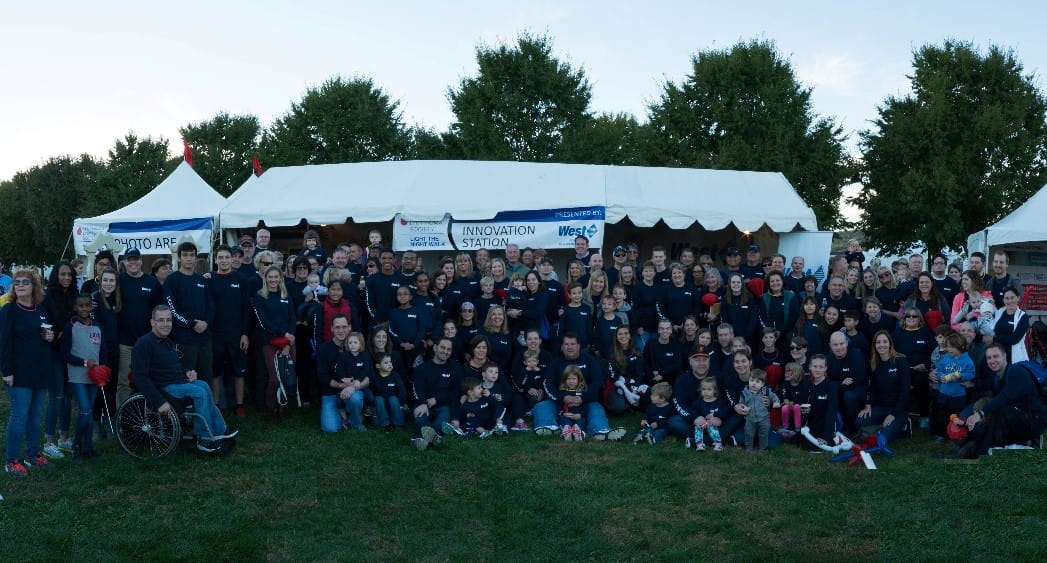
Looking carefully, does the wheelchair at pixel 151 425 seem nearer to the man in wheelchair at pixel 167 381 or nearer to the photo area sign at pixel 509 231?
the man in wheelchair at pixel 167 381

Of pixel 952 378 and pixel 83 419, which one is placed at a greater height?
pixel 952 378

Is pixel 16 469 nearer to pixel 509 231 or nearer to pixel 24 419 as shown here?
pixel 24 419

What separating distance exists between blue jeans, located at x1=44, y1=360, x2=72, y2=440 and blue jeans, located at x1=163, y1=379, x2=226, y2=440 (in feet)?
2.84

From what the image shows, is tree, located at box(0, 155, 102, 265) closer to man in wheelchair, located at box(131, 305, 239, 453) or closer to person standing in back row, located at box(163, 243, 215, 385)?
person standing in back row, located at box(163, 243, 215, 385)

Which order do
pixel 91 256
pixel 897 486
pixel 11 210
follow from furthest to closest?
1. pixel 11 210
2. pixel 91 256
3. pixel 897 486

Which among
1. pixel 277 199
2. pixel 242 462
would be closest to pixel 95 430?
pixel 242 462

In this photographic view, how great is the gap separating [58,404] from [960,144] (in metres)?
20.1

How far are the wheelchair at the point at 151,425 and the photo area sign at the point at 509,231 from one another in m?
5.41

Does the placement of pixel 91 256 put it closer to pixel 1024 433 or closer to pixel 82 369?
pixel 82 369

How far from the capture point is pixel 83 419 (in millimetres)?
6887

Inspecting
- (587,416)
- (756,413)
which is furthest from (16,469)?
(756,413)

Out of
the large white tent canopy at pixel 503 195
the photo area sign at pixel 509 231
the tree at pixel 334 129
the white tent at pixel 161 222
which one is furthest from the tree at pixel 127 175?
the photo area sign at pixel 509 231

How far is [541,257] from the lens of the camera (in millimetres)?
10070

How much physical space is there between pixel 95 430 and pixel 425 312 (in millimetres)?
3211
